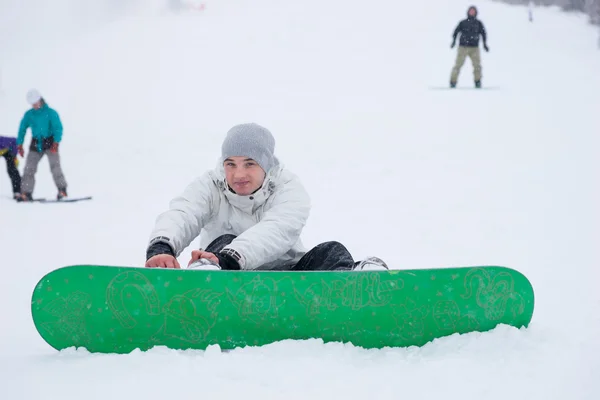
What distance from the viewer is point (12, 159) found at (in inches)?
341

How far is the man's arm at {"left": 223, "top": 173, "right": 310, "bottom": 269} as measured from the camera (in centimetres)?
283

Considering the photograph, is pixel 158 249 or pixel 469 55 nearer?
pixel 158 249

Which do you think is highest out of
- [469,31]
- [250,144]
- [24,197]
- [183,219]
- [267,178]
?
[469,31]

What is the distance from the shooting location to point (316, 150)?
35.8ft

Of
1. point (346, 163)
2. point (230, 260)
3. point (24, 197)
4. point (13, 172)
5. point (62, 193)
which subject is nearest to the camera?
point (230, 260)

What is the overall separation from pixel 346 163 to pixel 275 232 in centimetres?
695

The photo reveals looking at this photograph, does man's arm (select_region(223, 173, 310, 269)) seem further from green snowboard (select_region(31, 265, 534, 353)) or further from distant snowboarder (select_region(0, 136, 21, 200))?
distant snowboarder (select_region(0, 136, 21, 200))

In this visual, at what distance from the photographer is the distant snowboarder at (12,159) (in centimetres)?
861

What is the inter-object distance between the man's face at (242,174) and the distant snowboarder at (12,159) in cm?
642

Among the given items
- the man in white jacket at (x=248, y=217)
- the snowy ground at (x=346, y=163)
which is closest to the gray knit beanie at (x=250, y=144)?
the man in white jacket at (x=248, y=217)

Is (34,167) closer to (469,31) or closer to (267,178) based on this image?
(267,178)

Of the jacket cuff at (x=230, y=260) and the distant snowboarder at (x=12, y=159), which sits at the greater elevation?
the jacket cuff at (x=230, y=260)

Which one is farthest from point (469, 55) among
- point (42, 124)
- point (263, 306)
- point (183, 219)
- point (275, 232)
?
point (263, 306)

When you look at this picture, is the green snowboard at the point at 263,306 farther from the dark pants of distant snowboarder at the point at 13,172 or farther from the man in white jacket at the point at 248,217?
the dark pants of distant snowboarder at the point at 13,172
